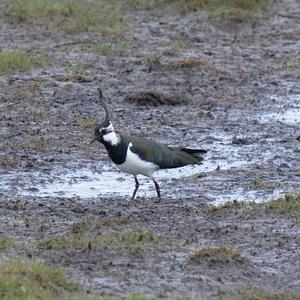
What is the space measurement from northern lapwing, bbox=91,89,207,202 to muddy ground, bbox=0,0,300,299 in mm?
293

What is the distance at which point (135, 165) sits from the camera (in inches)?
424

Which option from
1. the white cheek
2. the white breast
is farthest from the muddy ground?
the white cheek

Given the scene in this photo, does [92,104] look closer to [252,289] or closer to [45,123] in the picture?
[45,123]

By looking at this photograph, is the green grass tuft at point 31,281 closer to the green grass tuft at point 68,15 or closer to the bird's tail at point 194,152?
the bird's tail at point 194,152

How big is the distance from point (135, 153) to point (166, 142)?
228 cm

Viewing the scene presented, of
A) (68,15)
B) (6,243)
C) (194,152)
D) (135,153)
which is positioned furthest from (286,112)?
(6,243)

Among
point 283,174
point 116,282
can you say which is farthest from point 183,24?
point 116,282

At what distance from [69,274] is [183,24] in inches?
377

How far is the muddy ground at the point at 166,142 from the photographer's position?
29.4 feet

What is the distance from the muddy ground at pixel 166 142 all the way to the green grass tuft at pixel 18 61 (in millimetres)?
96

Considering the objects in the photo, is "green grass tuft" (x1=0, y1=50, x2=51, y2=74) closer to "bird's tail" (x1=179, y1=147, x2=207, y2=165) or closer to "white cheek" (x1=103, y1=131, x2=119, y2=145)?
"bird's tail" (x1=179, y1=147, x2=207, y2=165)

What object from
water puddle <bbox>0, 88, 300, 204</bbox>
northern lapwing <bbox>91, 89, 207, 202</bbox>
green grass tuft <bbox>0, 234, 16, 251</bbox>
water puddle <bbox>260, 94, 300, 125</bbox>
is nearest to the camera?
green grass tuft <bbox>0, 234, 16, 251</bbox>

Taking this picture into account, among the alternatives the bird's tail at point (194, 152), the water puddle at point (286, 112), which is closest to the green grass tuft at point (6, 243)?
the bird's tail at point (194, 152)

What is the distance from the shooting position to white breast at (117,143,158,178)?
35.2 feet
